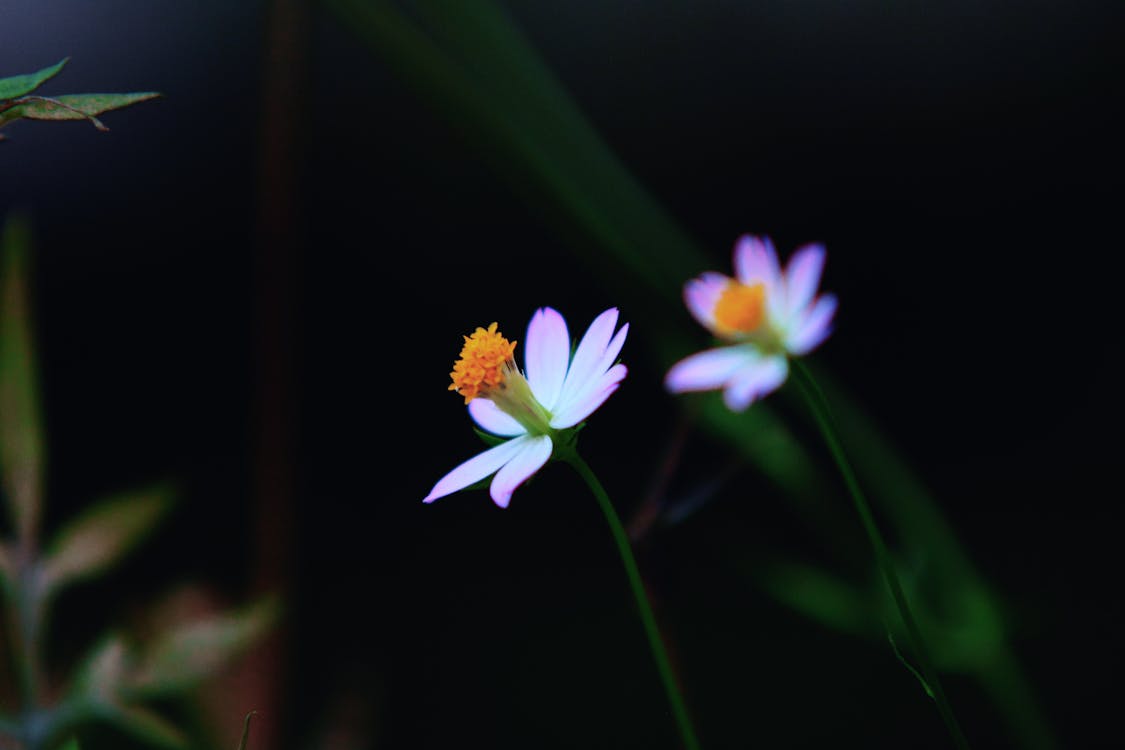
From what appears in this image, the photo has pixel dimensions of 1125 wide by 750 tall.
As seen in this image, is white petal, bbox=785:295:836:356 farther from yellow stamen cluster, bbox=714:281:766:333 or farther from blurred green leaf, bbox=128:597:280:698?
blurred green leaf, bbox=128:597:280:698

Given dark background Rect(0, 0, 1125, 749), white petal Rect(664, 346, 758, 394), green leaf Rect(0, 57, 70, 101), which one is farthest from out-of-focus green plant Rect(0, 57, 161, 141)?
dark background Rect(0, 0, 1125, 749)

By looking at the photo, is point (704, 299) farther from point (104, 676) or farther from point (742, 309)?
point (104, 676)

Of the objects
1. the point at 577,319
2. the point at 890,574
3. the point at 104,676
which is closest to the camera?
the point at 890,574

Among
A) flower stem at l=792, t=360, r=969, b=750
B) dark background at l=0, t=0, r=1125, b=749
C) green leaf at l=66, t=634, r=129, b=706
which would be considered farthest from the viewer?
dark background at l=0, t=0, r=1125, b=749

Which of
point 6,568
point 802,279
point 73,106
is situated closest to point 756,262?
point 802,279

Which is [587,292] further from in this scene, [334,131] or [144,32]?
[144,32]

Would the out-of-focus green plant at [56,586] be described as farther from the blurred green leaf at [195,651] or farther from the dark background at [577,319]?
the dark background at [577,319]

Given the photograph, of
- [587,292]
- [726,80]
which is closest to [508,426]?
[587,292]
